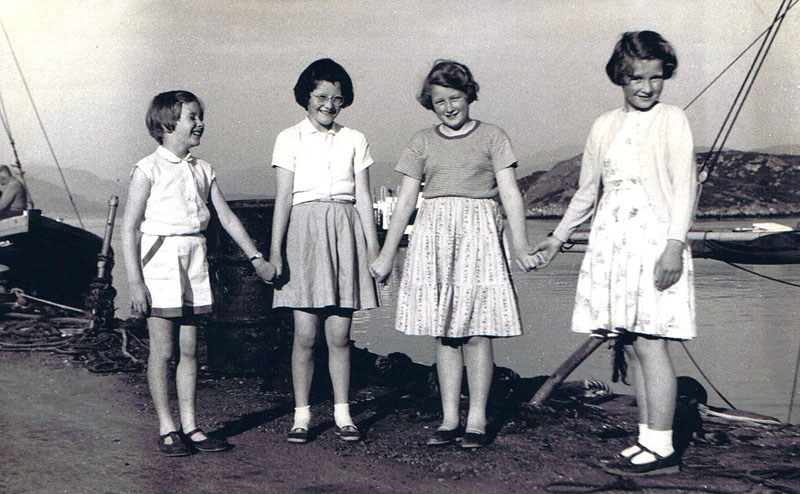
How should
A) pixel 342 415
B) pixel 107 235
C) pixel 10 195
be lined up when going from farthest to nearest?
1. pixel 10 195
2. pixel 107 235
3. pixel 342 415

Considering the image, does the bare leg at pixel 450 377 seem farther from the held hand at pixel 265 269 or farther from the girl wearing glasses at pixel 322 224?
the held hand at pixel 265 269

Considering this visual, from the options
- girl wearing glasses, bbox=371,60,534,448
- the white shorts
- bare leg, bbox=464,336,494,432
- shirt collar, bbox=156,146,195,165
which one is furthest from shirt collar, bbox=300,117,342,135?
bare leg, bbox=464,336,494,432

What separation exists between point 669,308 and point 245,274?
3.04m

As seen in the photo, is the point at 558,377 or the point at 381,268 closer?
the point at 381,268

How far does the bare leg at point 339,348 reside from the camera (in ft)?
13.5

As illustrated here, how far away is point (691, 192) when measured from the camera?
3.34 meters

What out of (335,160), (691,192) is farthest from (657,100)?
(335,160)

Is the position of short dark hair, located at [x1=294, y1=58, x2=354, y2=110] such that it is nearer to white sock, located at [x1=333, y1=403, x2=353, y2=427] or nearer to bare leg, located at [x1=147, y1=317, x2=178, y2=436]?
bare leg, located at [x1=147, y1=317, x2=178, y2=436]

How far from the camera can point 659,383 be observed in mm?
3449

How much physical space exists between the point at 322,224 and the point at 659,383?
1590mm

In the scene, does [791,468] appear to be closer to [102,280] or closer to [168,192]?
[168,192]

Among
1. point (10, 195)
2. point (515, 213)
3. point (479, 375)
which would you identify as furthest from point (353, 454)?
point (10, 195)

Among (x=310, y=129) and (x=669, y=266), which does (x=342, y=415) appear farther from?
(x=669, y=266)

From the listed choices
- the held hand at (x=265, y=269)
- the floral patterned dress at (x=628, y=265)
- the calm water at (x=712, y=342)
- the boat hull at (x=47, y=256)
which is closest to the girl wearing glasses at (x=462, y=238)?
the floral patterned dress at (x=628, y=265)
